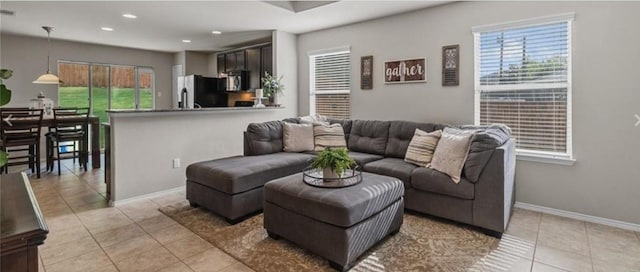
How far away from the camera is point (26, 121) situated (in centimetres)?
467

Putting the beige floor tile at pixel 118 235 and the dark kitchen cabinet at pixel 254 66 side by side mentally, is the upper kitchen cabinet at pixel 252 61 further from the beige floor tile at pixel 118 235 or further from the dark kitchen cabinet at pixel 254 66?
the beige floor tile at pixel 118 235

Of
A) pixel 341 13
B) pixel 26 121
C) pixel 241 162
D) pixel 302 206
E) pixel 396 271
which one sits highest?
pixel 341 13

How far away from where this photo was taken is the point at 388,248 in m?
2.54

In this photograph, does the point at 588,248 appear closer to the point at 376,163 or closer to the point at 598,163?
the point at 598,163

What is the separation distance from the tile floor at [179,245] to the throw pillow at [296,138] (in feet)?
5.29

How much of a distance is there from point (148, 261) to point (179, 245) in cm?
28

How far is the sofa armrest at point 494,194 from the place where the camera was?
2705mm

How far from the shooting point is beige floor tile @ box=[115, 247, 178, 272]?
225 centimetres

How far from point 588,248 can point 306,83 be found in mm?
4172

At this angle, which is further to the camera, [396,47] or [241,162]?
[396,47]

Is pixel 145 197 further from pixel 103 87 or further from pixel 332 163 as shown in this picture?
pixel 103 87

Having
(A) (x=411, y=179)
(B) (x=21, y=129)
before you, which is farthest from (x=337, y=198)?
(B) (x=21, y=129)

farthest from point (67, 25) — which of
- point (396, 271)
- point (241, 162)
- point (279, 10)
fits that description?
point (396, 271)

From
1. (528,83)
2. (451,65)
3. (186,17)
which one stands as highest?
(186,17)
